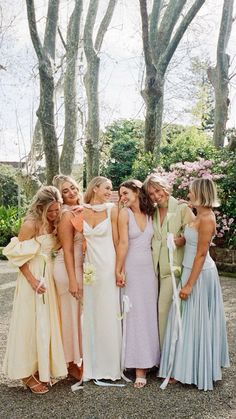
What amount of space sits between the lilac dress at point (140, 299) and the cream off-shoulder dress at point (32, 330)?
1.99ft

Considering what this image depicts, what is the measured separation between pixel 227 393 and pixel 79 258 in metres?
1.63

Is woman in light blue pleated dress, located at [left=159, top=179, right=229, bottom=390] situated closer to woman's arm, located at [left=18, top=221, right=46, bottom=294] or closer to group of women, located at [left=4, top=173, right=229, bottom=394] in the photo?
group of women, located at [left=4, top=173, right=229, bottom=394]

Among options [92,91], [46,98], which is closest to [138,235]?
[46,98]

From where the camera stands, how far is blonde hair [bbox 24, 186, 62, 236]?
12.9ft

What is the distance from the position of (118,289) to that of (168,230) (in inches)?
26.2

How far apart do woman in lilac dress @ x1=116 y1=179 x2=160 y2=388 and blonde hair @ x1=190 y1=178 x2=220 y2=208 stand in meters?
0.50

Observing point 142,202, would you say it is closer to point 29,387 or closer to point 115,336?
point 115,336

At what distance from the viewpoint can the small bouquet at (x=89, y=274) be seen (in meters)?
4.05

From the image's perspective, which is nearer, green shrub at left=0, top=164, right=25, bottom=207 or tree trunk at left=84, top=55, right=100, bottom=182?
tree trunk at left=84, top=55, right=100, bottom=182

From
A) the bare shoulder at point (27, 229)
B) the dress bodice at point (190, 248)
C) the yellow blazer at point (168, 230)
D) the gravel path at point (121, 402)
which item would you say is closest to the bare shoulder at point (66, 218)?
the bare shoulder at point (27, 229)

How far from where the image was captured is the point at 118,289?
4.15 metres

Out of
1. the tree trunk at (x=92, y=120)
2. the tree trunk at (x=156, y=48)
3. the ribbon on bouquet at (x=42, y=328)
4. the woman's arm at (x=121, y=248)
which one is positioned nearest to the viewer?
the ribbon on bouquet at (x=42, y=328)

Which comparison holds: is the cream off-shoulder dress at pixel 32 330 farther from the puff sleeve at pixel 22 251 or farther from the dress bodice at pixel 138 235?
the dress bodice at pixel 138 235

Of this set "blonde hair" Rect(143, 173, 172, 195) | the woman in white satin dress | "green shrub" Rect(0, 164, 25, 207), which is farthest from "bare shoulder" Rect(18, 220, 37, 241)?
"green shrub" Rect(0, 164, 25, 207)
